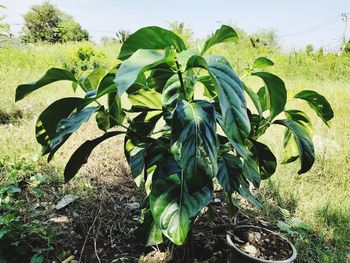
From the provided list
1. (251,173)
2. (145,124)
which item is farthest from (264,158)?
(145,124)

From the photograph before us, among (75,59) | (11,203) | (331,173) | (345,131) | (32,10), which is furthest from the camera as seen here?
(32,10)

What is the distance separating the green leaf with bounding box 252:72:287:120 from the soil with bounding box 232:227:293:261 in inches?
19.7

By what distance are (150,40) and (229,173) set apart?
451 millimetres

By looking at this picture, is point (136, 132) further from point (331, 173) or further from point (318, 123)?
point (318, 123)

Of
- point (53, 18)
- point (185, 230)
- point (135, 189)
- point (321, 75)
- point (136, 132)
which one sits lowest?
point (321, 75)

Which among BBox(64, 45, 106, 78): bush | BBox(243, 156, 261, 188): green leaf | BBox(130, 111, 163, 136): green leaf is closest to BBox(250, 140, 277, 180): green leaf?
BBox(243, 156, 261, 188): green leaf

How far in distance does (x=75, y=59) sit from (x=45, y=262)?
21.5ft

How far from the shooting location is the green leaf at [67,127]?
0.81 m

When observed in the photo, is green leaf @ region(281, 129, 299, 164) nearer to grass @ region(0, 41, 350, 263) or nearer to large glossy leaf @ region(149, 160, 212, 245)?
grass @ region(0, 41, 350, 263)

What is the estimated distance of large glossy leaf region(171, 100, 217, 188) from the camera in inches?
28.6

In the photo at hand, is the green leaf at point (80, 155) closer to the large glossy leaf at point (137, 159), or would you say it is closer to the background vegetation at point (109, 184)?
the large glossy leaf at point (137, 159)

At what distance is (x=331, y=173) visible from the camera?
7.20 ft

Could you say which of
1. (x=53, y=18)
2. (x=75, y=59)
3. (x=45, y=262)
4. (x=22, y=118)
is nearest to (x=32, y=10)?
(x=53, y=18)

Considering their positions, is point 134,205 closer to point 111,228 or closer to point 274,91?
point 111,228
